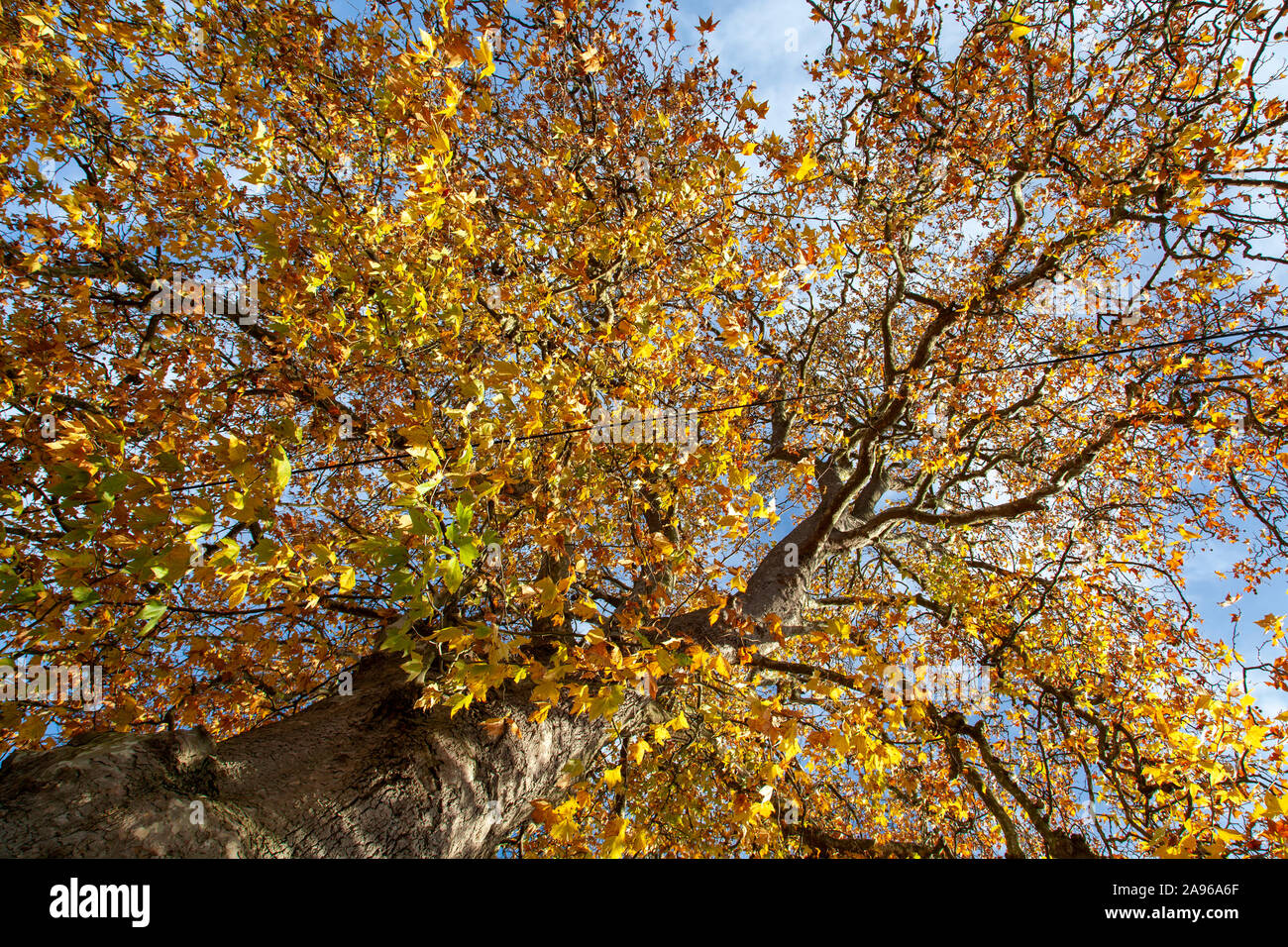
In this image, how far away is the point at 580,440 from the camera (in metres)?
3.44

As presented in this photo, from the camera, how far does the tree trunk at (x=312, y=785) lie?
1.73 metres

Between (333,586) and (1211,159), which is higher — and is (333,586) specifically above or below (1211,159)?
below

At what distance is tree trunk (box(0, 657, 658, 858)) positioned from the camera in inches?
68.3

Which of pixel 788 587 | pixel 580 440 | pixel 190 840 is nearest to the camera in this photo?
pixel 190 840

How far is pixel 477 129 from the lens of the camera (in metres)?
5.36

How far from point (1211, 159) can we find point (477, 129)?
304 inches

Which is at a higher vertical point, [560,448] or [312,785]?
[560,448]

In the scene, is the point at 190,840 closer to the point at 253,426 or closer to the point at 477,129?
the point at 253,426

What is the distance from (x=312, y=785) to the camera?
228 centimetres
